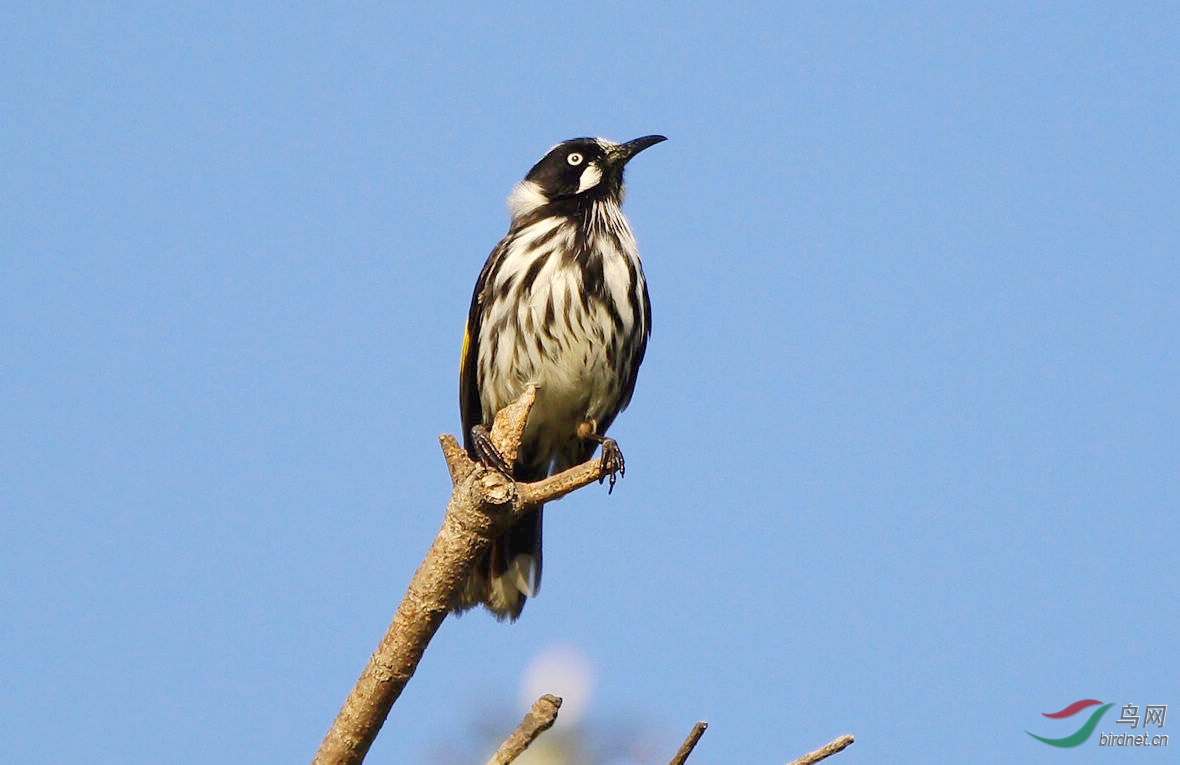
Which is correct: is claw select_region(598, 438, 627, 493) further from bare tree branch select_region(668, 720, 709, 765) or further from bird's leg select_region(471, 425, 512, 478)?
bare tree branch select_region(668, 720, 709, 765)

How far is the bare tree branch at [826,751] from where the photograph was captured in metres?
3.97

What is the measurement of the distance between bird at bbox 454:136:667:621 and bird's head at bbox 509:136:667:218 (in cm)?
5

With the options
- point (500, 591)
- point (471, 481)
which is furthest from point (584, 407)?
point (471, 481)

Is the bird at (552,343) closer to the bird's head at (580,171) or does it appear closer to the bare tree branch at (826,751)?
the bird's head at (580,171)

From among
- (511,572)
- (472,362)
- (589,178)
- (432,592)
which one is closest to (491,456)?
(432,592)

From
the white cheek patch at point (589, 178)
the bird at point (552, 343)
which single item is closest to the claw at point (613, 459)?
the bird at point (552, 343)

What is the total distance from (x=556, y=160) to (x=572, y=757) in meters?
5.12

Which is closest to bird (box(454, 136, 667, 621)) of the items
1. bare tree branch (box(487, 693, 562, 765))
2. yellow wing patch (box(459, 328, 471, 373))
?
yellow wing patch (box(459, 328, 471, 373))

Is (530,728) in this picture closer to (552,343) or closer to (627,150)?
(552,343)

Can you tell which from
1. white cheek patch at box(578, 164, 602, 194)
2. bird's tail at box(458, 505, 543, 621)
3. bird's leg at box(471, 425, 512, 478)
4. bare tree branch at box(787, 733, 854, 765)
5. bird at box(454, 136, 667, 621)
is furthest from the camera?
white cheek patch at box(578, 164, 602, 194)

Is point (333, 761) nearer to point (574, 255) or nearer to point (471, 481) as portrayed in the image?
point (471, 481)

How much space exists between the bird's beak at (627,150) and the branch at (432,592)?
3.63 m

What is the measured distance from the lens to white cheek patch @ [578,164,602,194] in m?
8.48

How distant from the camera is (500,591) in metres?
7.45
